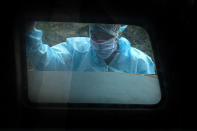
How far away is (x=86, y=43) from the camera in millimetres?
1792

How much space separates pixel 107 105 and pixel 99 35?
0.71 meters

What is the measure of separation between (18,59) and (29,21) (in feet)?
0.75

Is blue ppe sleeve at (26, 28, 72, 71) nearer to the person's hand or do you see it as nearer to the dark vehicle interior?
the person's hand

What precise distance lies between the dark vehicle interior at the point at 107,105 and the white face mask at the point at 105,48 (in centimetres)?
63

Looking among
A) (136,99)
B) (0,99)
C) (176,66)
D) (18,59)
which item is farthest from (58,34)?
(176,66)

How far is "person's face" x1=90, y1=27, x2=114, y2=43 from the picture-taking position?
5.38 ft

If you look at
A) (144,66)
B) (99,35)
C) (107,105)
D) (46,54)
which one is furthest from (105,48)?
(107,105)

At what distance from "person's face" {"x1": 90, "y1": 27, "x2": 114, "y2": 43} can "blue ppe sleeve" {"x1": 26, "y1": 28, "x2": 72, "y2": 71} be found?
0.83 ft

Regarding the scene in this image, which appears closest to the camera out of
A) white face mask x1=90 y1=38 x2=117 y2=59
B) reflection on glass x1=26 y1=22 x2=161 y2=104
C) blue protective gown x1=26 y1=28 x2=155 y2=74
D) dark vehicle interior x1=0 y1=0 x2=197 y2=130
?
dark vehicle interior x1=0 y1=0 x2=197 y2=130

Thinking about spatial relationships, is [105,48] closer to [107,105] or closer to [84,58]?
[84,58]

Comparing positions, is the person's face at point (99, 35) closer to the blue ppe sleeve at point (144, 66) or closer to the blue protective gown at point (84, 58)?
the blue protective gown at point (84, 58)

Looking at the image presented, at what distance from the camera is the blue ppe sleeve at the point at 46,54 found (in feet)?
4.39

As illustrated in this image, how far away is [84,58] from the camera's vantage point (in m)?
1.84

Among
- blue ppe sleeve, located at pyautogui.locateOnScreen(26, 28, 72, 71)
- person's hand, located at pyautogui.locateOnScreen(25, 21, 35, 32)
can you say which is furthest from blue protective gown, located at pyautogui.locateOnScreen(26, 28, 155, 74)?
person's hand, located at pyautogui.locateOnScreen(25, 21, 35, 32)
